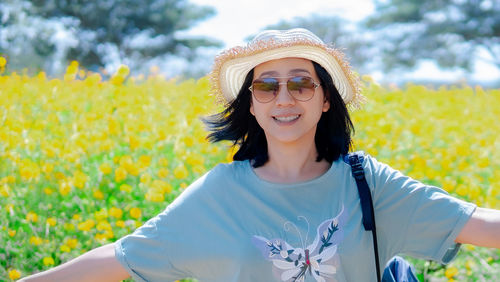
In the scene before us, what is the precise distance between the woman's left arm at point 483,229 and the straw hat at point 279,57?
59cm

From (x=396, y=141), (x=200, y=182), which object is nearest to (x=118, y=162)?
(x=200, y=182)

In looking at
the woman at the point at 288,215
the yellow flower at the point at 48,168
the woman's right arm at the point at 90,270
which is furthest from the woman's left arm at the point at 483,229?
the yellow flower at the point at 48,168

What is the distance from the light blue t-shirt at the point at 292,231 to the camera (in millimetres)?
1759

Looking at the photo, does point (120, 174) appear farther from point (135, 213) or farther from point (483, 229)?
point (483, 229)

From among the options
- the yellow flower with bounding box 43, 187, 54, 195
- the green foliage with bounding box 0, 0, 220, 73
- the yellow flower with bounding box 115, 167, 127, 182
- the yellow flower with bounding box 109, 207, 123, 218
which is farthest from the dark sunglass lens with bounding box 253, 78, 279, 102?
the green foliage with bounding box 0, 0, 220, 73

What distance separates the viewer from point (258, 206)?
1853 mm

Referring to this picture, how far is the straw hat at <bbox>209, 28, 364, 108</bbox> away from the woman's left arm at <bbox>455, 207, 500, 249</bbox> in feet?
1.94

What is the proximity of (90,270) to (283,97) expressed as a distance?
75 centimetres

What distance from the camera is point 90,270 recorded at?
1757mm

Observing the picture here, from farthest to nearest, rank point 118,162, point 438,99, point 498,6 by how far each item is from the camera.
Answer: point 498,6 < point 438,99 < point 118,162

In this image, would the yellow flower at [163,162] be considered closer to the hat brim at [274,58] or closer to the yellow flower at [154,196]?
the yellow flower at [154,196]

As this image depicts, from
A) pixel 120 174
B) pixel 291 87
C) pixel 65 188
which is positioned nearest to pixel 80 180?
pixel 65 188

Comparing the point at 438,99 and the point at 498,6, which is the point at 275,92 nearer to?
the point at 438,99

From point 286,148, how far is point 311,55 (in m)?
0.30
